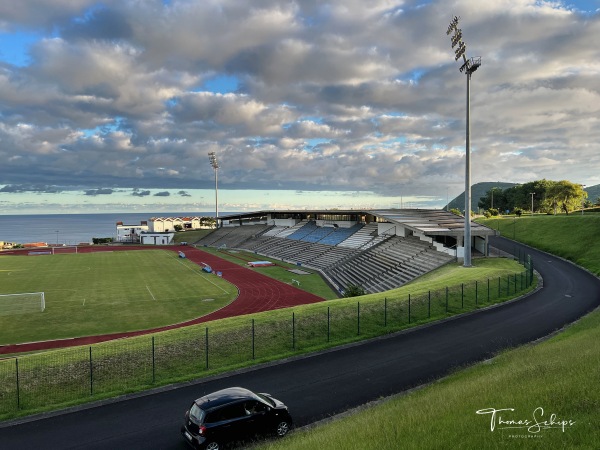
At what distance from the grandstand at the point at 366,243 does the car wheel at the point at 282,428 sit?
2949cm

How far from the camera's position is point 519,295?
32625 millimetres

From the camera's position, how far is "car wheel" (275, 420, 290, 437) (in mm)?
13523

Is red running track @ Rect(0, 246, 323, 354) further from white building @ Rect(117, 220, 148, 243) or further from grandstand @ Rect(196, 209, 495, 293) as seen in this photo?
white building @ Rect(117, 220, 148, 243)

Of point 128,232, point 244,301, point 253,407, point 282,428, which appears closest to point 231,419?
point 253,407

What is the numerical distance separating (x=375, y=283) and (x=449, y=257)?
29.4 ft

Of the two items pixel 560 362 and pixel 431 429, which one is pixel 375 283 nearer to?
pixel 560 362

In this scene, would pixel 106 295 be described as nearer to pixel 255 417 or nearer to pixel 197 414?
pixel 197 414

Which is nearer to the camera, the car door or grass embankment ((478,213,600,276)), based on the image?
the car door

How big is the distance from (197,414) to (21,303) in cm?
3568

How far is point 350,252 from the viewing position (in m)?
63.8

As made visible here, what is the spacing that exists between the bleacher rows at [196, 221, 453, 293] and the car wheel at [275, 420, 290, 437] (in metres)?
29.5

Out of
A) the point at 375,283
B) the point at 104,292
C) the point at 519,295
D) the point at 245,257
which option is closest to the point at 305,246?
the point at 245,257

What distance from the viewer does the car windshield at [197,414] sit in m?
12.5

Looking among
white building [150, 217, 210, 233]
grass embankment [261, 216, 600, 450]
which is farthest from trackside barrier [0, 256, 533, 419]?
white building [150, 217, 210, 233]
